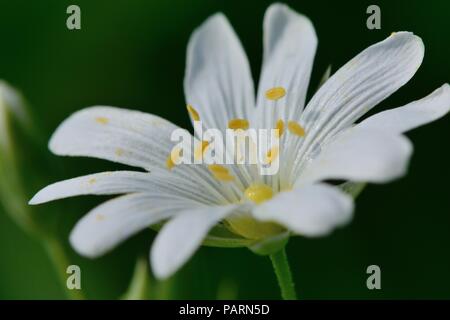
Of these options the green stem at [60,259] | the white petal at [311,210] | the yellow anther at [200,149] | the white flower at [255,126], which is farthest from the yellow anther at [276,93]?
the green stem at [60,259]

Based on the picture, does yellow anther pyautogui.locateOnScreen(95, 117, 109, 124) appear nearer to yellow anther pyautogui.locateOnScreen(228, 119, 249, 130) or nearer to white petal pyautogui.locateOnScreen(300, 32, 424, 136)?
yellow anther pyautogui.locateOnScreen(228, 119, 249, 130)

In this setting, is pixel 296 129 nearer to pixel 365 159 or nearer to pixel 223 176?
pixel 223 176

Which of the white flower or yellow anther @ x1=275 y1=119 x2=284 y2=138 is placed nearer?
the white flower

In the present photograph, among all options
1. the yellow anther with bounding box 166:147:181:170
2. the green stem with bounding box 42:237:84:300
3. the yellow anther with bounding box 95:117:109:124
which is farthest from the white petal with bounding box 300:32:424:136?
the green stem with bounding box 42:237:84:300

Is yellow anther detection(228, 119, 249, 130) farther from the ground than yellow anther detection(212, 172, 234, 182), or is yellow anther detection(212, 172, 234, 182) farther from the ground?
yellow anther detection(228, 119, 249, 130)

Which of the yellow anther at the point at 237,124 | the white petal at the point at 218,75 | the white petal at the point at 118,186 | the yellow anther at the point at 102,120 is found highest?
the white petal at the point at 218,75

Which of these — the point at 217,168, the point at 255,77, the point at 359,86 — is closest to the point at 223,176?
the point at 217,168

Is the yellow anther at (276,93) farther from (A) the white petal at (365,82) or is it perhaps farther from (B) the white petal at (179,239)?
(B) the white petal at (179,239)
